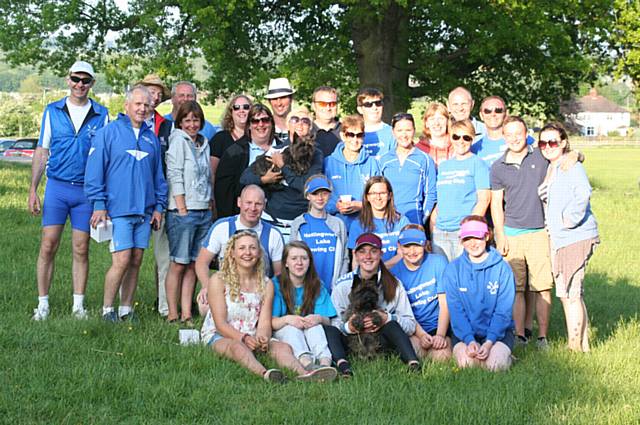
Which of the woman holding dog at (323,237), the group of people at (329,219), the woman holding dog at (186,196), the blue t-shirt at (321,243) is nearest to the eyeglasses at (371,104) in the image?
the group of people at (329,219)

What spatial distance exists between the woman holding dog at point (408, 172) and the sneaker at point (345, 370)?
1769 mm

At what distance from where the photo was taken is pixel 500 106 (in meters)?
8.32

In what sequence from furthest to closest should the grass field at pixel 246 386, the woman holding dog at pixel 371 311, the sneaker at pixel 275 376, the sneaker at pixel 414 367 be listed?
the woman holding dog at pixel 371 311 → the sneaker at pixel 414 367 → the sneaker at pixel 275 376 → the grass field at pixel 246 386

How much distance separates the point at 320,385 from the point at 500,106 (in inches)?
133

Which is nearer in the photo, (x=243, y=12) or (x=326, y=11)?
(x=243, y=12)

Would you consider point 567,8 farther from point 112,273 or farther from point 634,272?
point 112,273

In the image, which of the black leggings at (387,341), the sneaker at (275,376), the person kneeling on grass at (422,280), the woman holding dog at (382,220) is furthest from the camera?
the woman holding dog at (382,220)

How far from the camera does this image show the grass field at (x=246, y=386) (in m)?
5.66

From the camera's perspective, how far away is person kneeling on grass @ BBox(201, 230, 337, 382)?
7164 millimetres

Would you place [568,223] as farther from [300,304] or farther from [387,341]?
[300,304]

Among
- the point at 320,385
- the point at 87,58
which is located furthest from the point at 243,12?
the point at 320,385

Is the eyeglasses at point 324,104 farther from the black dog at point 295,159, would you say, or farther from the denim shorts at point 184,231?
the denim shorts at point 184,231

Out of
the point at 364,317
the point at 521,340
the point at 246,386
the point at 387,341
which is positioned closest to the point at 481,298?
the point at 387,341

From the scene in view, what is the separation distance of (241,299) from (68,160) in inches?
84.1
